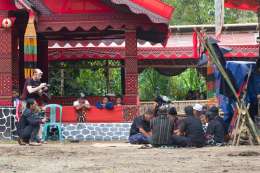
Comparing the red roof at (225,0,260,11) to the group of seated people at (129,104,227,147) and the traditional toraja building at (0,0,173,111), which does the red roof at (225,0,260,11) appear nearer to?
the traditional toraja building at (0,0,173,111)

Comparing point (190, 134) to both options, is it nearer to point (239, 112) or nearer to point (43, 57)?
point (239, 112)

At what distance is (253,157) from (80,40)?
463 inches

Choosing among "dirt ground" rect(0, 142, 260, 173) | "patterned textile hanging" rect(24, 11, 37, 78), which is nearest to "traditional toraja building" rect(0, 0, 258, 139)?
"patterned textile hanging" rect(24, 11, 37, 78)

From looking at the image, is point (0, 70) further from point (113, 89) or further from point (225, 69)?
point (113, 89)

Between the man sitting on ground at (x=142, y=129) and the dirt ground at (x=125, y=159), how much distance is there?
1.15ft

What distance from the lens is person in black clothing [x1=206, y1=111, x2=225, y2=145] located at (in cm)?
1445

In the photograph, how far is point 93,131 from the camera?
16922 mm

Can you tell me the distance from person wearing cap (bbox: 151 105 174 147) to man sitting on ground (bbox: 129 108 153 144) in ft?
2.23

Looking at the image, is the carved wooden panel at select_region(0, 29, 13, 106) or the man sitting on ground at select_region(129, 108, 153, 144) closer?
the man sitting on ground at select_region(129, 108, 153, 144)

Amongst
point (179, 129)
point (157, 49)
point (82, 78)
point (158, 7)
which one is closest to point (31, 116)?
point (179, 129)

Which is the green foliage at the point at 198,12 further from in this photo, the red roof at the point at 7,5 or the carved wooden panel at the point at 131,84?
the red roof at the point at 7,5

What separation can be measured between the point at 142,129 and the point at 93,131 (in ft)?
7.73

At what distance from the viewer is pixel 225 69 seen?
1505cm

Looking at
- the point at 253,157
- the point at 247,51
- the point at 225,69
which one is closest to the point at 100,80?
the point at 247,51
